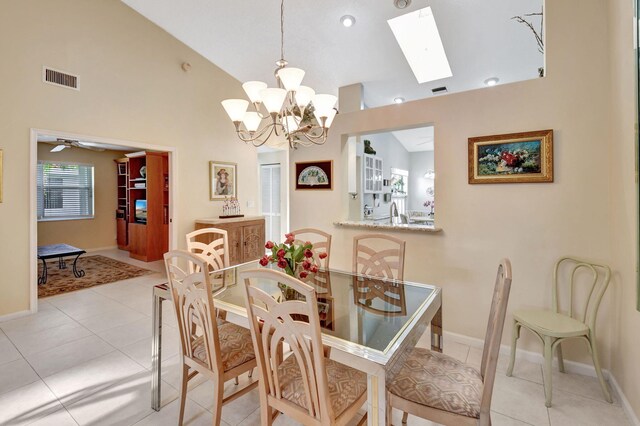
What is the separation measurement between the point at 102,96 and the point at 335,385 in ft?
14.8

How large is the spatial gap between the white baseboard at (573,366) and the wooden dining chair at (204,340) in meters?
2.00

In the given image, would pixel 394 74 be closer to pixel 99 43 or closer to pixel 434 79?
pixel 434 79

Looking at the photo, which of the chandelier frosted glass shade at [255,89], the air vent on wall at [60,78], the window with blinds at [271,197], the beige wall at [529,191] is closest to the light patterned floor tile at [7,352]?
the air vent on wall at [60,78]

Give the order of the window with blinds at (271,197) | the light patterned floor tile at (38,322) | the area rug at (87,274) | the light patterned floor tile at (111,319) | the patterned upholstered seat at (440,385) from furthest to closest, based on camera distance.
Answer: the window with blinds at (271,197) → the area rug at (87,274) → the light patterned floor tile at (111,319) → the light patterned floor tile at (38,322) → the patterned upholstered seat at (440,385)

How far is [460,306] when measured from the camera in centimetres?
281

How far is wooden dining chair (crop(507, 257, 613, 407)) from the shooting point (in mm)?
1993

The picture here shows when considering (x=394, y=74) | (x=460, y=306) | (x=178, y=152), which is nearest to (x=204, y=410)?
(x=460, y=306)

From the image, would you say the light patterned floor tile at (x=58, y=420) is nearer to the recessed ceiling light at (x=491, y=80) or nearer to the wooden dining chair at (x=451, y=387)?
the wooden dining chair at (x=451, y=387)

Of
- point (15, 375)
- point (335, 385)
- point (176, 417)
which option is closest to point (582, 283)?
point (335, 385)

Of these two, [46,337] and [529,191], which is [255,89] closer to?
[529,191]

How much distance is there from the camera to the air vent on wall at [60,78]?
3.50m

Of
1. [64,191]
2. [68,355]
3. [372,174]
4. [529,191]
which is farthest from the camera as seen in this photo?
[64,191]

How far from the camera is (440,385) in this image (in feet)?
4.60

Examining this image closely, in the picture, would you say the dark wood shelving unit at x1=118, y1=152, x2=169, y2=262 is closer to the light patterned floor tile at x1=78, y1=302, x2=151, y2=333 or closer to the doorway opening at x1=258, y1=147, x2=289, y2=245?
the doorway opening at x1=258, y1=147, x2=289, y2=245
